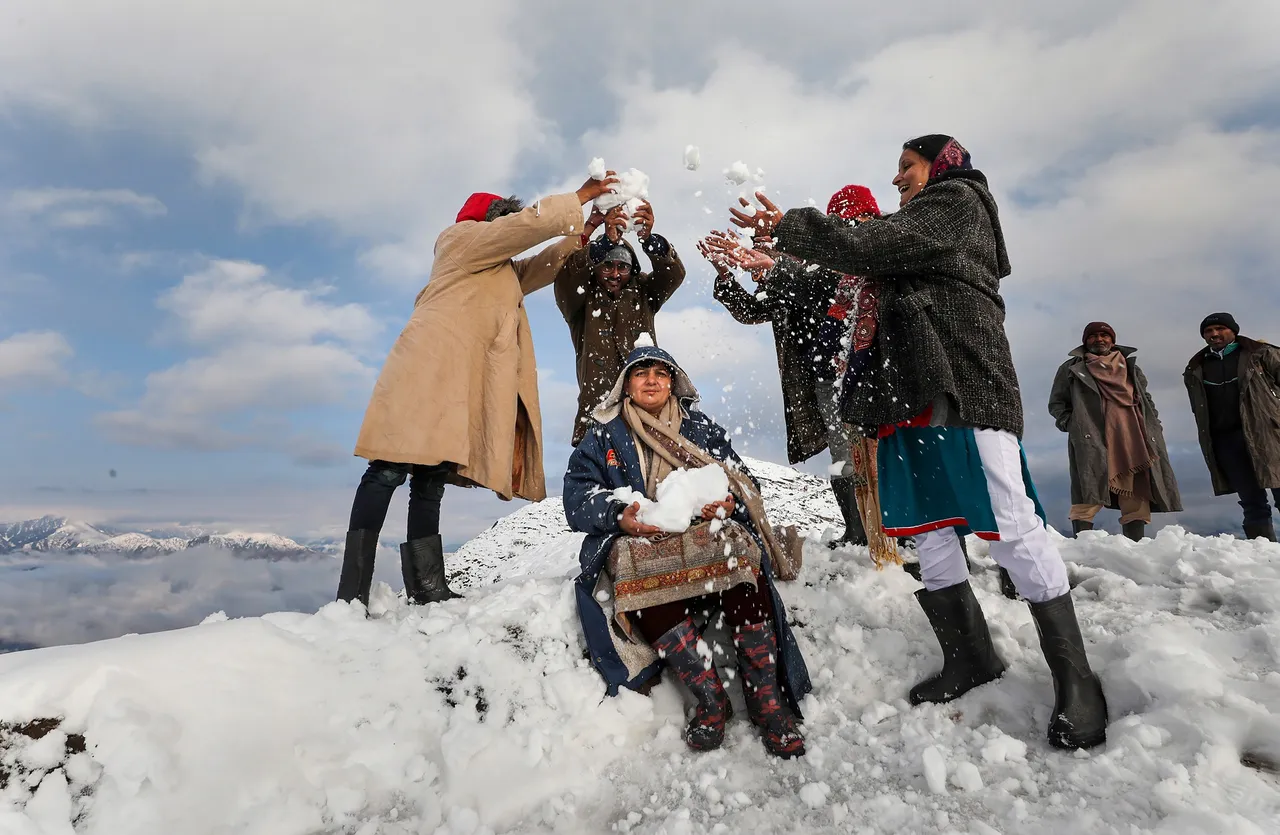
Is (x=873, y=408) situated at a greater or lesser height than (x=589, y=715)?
greater

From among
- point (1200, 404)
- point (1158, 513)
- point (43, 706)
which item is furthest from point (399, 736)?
point (1200, 404)

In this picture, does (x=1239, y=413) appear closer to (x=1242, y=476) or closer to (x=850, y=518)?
(x=1242, y=476)

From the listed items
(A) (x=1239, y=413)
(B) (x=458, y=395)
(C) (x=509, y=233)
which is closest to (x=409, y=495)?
(B) (x=458, y=395)

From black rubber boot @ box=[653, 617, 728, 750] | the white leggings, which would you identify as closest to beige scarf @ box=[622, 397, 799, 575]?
black rubber boot @ box=[653, 617, 728, 750]

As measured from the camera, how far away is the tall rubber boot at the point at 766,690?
2494 mm

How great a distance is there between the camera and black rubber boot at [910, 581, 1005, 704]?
261cm

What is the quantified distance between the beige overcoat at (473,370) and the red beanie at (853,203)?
1.61m

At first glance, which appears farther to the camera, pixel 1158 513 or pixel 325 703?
pixel 1158 513

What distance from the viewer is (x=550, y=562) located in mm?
7914

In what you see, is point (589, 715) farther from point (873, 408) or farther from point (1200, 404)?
point (1200, 404)

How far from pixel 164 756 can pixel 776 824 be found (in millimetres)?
1938

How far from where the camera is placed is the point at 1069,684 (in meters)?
2.23

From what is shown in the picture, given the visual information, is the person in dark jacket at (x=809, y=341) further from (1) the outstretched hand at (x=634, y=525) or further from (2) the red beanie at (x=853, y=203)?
(1) the outstretched hand at (x=634, y=525)

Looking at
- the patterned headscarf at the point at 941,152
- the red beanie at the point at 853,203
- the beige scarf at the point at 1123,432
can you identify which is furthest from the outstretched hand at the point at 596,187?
the beige scarf at the point at 1123,432
